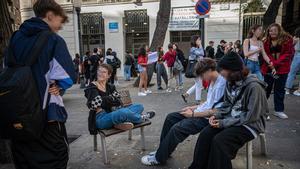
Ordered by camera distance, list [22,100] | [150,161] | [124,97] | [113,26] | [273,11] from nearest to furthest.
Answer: [22,100]
[150,161]
[124,97]
[273,11]
[113,26]

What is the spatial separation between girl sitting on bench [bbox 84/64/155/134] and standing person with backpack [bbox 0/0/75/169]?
1.19 metres

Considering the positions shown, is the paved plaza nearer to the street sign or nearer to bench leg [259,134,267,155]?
bench leg [259,134,267,155]

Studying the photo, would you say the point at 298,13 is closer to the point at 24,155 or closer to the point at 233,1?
the point at 233,1

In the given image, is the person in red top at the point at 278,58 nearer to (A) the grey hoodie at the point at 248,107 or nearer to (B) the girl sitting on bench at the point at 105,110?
(A) the grey hoodie at the point at 248,107

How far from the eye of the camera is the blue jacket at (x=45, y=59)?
7.59ft

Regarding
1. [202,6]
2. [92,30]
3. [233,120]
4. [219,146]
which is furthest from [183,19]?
[219,146]

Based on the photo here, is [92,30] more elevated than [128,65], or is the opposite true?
[92,30]

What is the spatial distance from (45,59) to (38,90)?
26 cm

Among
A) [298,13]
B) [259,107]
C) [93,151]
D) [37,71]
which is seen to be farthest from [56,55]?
[298,13]

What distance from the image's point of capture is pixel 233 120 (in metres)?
3.02

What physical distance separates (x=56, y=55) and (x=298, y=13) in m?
21.2

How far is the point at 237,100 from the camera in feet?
10.2

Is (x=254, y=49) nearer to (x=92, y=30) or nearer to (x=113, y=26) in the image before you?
(x=113, y=26)

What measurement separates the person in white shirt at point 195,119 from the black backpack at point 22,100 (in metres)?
1.59
